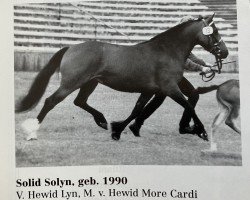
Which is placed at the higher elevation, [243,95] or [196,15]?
[196,15]

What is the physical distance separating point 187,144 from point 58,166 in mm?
243

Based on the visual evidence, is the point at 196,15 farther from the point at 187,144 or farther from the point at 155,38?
the point at 187,144

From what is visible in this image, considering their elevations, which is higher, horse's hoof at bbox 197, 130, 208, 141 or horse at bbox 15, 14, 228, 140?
horse at bbox 15, 14, 228, 140

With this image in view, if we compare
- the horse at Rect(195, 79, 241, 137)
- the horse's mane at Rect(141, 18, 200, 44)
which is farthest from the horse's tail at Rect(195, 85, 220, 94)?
the horse's mane at Rect(141, 18, 200, 44)

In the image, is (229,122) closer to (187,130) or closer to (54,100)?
(187,130)

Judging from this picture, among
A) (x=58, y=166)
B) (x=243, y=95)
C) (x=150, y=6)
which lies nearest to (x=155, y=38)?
(x=150, y=6)

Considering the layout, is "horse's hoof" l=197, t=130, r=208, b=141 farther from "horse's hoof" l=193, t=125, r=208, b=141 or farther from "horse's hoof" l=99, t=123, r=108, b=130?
"horse's hoof" l=99, t=123, r=108, b=130

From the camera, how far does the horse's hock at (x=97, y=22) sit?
83cm

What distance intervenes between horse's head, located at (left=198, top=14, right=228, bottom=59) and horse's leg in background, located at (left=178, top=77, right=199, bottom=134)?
8 cm

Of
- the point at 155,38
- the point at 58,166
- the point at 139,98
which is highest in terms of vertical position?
the point at 155,38

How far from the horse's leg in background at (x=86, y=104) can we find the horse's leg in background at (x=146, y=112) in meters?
0.05

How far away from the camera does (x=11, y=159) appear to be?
0.82m

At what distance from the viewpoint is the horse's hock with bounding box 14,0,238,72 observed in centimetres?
83

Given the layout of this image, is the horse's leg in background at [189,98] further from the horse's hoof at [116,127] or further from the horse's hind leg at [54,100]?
the horse's hind leg at [54,100]
